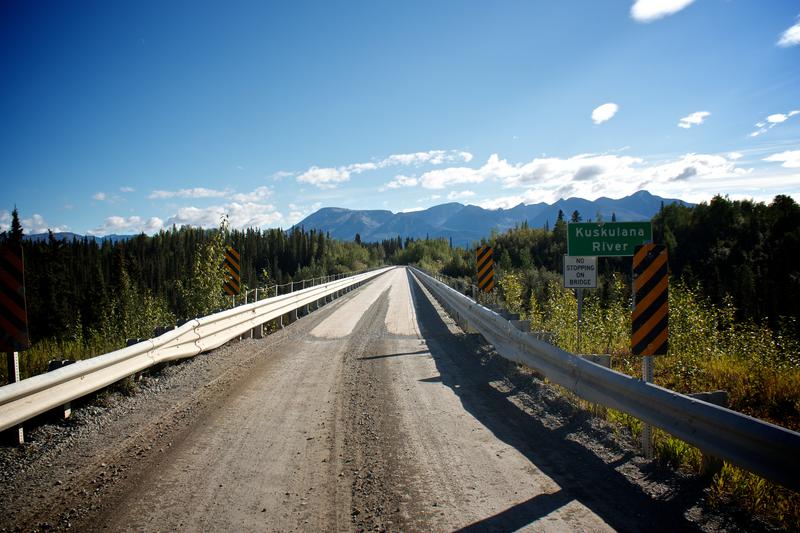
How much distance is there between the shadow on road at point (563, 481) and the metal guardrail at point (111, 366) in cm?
406

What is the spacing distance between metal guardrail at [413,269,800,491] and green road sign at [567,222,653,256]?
3.51 metres

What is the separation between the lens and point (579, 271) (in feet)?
31.8

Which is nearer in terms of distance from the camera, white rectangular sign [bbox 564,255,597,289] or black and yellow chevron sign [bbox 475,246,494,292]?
white rectangular sign [bbox 564,255,597,289]

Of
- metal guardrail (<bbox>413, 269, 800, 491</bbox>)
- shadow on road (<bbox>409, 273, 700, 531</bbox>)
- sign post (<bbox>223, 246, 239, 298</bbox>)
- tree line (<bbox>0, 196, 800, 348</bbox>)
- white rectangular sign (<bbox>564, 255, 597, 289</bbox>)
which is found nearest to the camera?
metal guardrail (<bbox>413, 269, 800, 491</bbox>)

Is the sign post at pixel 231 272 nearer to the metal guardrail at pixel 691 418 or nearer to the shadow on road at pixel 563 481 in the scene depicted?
the shadow on road at pixel 563 481

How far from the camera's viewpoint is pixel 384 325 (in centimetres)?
1406

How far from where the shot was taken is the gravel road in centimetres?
319

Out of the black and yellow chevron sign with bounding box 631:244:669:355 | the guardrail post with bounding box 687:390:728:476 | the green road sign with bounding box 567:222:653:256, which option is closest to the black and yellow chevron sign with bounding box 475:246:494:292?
the green road sign with bounding box 567:222:653:256

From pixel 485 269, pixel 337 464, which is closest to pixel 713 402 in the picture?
pixel 337 464

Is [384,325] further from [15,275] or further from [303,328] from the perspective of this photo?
[15,275]

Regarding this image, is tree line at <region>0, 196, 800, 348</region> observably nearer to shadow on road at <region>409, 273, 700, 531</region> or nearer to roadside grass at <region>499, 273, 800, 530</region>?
roadside grass at <region>499, 273, 800, 530</region>

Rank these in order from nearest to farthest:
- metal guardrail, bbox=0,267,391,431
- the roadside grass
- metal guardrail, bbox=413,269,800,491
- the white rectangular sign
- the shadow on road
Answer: metal guardrail, bbox=413,269,800,491 → the shadow on road → the roadside grass → metal guardrail, bbox=0,267,391,431 → the white rectangular sign

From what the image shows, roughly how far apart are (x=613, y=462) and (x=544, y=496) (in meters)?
1.07

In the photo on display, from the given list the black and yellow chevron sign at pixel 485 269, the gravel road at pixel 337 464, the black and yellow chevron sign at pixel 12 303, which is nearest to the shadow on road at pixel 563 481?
the gravel road at pixel 337 464
